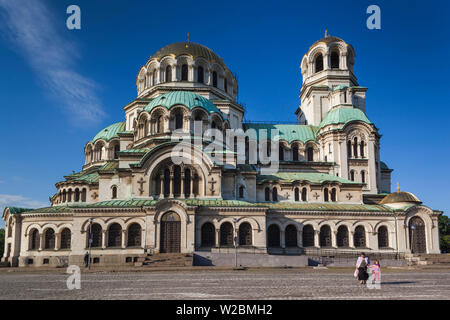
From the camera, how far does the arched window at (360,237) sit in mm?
41344

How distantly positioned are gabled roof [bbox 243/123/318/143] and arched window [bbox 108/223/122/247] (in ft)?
75.3

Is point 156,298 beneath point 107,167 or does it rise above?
beneath

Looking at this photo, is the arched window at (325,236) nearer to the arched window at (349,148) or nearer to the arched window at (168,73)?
the arched window at (349,148)

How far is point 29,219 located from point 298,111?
133 feet

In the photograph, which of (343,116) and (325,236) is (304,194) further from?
(343,116)

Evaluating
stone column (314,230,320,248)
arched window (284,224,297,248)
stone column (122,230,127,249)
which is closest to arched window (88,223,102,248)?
stone column (122,230,127,249)

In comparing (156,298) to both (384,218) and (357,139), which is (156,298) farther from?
(357,139)

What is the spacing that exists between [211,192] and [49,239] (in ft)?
54.2

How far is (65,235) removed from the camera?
40000mm

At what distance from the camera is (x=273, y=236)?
40.6m

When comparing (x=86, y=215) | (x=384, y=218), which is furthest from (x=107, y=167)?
(x=384, y=218)

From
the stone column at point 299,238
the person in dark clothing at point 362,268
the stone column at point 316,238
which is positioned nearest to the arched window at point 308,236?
the stone column at point 316,238

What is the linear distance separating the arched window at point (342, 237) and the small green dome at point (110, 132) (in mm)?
29049

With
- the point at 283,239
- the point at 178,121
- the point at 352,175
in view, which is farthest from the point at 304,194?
the point at 178,121
